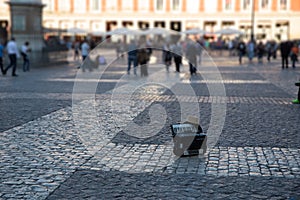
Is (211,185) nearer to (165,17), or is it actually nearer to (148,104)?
(148,104)

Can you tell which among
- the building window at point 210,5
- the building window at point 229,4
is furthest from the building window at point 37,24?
the building window at point 229,4

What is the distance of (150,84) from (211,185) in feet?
32.4

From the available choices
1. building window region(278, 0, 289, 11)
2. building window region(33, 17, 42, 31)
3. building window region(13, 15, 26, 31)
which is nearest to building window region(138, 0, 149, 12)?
building window region(278, 0, 289, 11)

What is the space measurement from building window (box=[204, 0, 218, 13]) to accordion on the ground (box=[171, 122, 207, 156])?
61804 mm

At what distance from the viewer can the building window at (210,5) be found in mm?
66812

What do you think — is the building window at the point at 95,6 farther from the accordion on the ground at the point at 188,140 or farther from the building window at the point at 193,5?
the accordion on the ground at the point at 188,140

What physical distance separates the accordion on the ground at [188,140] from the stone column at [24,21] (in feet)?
66.3

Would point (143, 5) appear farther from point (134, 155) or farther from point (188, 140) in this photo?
point (188, 140)

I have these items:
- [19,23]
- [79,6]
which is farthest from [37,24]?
[79,6]

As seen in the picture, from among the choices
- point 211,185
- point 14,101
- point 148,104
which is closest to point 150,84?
point 148,104

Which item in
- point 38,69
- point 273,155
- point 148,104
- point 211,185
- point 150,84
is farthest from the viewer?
point 38,69

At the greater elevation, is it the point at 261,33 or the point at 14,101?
the point at 261,33

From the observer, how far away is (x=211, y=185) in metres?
5.43

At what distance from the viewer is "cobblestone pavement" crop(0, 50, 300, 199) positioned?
5.25 m
